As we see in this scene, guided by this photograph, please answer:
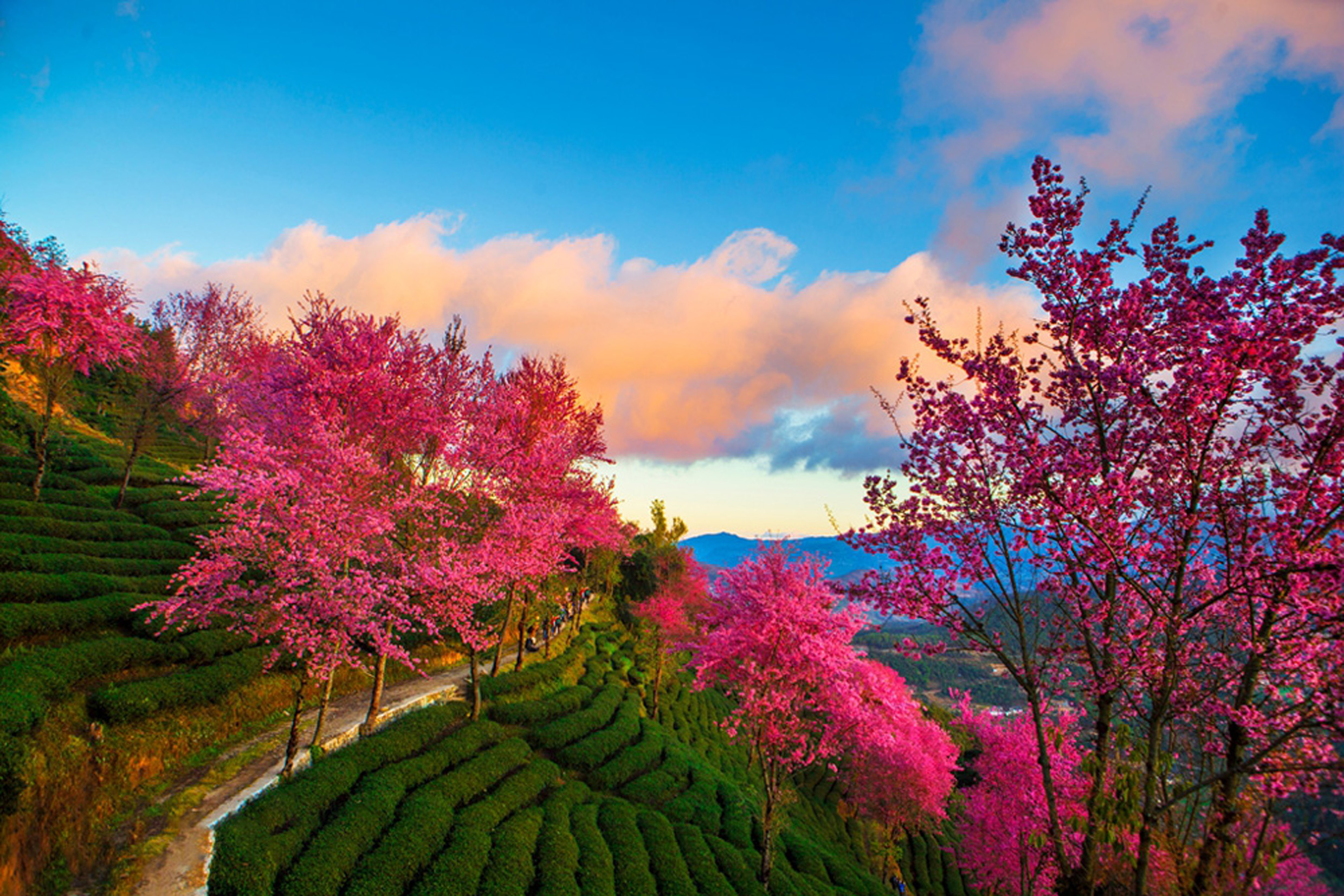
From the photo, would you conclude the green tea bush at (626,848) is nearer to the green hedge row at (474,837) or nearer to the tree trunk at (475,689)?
the green hedge row at (474,837)

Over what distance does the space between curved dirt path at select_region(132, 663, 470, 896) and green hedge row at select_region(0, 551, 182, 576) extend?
850 cm

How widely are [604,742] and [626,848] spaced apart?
7584mm

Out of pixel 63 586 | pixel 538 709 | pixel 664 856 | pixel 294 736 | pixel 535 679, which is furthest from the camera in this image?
pixel 535 679

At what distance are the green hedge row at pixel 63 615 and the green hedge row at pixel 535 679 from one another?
485 inches

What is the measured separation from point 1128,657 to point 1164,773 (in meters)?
0.93

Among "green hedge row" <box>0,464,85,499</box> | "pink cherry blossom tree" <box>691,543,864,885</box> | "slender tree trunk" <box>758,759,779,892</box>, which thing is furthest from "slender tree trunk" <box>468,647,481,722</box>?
"green hedge row" <box>0,464,85,499</box>

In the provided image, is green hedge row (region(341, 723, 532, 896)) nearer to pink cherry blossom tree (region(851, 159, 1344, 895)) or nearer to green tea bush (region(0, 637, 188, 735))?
green tea bush (region(0, 637, 188, 735))

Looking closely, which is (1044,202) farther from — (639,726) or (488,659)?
(488,659)

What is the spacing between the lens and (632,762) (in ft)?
79.0

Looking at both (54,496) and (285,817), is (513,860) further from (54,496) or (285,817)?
(54,496)

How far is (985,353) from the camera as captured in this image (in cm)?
618

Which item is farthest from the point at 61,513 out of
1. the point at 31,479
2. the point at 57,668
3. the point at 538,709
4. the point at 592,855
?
the point at 592,855

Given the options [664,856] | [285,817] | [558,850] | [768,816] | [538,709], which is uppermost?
[285,817]

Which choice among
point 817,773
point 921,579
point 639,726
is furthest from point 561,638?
point 921,579
